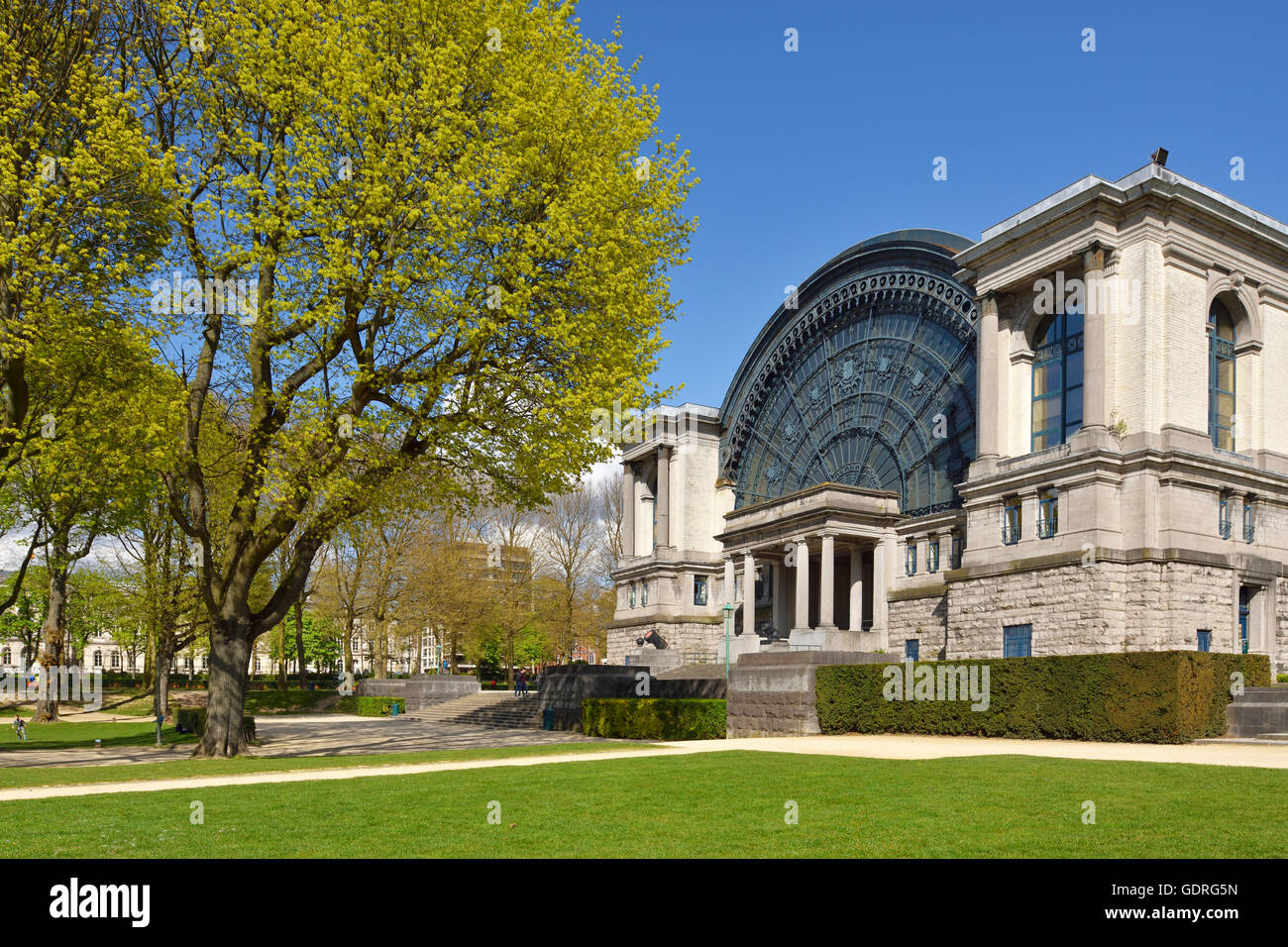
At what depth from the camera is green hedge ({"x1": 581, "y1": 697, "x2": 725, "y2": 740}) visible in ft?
100

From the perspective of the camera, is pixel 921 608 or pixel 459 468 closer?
pixel 459 468

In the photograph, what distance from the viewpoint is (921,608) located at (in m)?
48.2

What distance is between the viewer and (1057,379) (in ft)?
132

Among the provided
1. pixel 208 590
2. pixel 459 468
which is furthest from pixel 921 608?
pixel 208 590

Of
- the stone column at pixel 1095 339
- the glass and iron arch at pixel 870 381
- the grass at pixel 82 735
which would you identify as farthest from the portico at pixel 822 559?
the grass at pixel 82 735

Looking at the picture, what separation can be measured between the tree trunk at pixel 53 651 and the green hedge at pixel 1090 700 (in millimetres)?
36114

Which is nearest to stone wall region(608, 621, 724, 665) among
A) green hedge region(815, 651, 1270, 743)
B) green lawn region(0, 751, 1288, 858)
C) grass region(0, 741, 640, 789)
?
green hedge region(815, 651, 1270, 743)

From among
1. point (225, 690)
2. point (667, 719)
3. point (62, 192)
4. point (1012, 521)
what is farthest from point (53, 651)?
point (1012, 521)

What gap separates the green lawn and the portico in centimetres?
3322

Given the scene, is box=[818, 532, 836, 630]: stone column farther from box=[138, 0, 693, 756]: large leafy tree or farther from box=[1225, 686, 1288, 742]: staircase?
box=[138, 0, 693, 756]: large leafy tree

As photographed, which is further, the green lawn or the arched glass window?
the arched glass window

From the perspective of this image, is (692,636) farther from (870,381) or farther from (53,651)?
(53,651)
